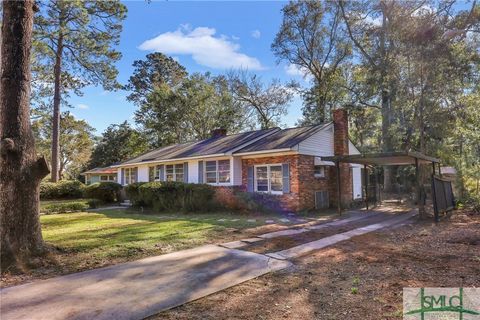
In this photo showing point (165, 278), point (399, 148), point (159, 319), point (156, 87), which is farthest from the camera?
point (156, 87)

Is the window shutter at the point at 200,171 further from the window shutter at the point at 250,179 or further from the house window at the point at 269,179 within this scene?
the house window at the point at 269,179

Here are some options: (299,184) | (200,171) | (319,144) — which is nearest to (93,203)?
(200,171)

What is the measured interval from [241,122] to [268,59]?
23.9 ft

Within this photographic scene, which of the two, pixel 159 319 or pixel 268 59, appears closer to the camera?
pixel 159 319

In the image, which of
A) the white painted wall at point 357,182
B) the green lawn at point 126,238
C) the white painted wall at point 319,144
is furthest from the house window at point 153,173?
the white painted wall at point 357,182

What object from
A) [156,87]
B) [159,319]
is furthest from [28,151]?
[156,87]

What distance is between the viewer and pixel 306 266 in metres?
6.07

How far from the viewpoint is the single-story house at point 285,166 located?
1490 centimetres

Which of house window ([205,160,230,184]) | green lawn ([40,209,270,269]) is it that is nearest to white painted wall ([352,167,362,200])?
house window ([205,160,230,184])

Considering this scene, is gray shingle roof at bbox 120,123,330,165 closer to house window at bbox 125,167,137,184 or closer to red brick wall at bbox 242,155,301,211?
red brick wall at bbox 242,155,301,211

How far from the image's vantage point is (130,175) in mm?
25156

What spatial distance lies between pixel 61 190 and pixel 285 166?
16.8 m

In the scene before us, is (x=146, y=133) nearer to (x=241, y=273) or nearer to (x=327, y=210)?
(x=327, y=210)

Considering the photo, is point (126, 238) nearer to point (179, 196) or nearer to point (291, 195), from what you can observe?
point (179, 196)
